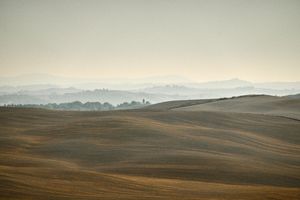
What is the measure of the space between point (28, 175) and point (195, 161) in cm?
581

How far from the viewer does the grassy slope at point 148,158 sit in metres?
10.5

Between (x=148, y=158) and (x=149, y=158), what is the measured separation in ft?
0.10

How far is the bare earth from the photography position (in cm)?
1049

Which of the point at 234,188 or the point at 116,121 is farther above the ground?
the point at 116,121

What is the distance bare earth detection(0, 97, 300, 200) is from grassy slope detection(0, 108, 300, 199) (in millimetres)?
22

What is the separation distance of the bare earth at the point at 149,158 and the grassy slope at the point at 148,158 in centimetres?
2

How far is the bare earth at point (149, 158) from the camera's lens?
34.4 ft

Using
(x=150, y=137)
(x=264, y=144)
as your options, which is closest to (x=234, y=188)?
(x=150, y=137)

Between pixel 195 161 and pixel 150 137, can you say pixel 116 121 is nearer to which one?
pixel 150 137

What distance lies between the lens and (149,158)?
1518cm

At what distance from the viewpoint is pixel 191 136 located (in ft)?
66.1

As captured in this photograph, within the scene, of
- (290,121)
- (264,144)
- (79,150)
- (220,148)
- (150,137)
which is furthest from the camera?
(290,121)

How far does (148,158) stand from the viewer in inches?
598

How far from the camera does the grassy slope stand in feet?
34.4
